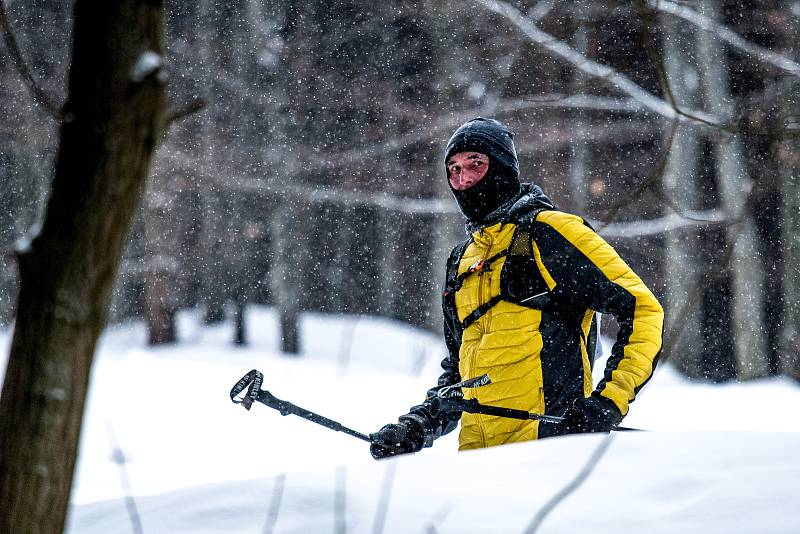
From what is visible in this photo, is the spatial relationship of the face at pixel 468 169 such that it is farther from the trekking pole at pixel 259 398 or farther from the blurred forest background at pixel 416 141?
the blurred forest background at pixel 416 141

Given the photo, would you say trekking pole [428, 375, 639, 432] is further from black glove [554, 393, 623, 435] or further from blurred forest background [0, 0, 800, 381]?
blurred forest background [0, 0, 800, 381]

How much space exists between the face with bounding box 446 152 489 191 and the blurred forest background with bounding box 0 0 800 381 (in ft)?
24.0

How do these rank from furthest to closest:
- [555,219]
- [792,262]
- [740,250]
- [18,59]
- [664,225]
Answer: [664,225] < [740,250] < [792,262] < [555,219] < [18,59]

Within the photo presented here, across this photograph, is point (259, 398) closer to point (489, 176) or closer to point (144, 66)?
point (489, 176)

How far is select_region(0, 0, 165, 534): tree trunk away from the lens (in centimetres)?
159

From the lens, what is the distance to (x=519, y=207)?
3.34 m

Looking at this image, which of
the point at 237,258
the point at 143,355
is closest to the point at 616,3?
the point at 143,355

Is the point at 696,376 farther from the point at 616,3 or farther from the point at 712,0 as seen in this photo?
the point at 616,3

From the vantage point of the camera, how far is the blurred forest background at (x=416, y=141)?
12.5m

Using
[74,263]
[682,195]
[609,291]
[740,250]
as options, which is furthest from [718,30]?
[74,263]

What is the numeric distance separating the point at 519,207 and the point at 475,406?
2.57ft

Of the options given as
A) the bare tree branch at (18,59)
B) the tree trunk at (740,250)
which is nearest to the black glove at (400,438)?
the bare tree branch at (18,59)

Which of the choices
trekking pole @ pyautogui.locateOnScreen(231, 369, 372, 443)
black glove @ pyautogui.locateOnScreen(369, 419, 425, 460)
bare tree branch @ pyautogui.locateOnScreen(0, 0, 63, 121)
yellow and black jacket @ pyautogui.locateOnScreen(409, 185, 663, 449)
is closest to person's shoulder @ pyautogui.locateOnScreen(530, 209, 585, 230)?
yellow and black jacket @ pyautogui.locateOnScreen(409, 185, 663, 449)

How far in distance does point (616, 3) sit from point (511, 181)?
97 cm
